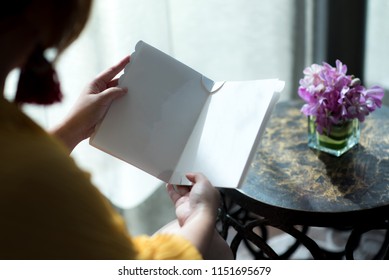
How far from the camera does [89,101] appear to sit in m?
0.98

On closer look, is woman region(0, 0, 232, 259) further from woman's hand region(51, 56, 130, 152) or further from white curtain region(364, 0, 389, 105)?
white curtain region(364, 0, 389, 105)

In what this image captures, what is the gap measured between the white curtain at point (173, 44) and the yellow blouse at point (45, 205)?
2.31 feet

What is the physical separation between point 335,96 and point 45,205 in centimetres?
69

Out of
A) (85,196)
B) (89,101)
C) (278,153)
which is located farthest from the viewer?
(278,153)

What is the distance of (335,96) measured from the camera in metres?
1.06

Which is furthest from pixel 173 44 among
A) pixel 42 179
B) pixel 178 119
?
pixel 42 179

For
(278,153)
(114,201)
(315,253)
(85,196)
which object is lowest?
(114,201)

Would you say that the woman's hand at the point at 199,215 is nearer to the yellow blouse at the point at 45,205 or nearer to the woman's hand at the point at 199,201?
the woman's hand at the point at 199,201

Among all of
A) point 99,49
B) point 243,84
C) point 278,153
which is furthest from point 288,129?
point 99,49

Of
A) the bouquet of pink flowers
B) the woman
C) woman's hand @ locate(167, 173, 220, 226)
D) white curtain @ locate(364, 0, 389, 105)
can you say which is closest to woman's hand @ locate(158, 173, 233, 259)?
woman's hand @ locate(167, 173, 220, 226)

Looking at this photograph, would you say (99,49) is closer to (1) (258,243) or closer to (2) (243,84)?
(2) (243,84)

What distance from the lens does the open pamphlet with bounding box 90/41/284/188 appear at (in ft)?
3.05

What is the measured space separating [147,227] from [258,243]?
70 cm

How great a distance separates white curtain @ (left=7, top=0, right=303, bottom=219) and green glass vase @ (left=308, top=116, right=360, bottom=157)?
21.9 inches
